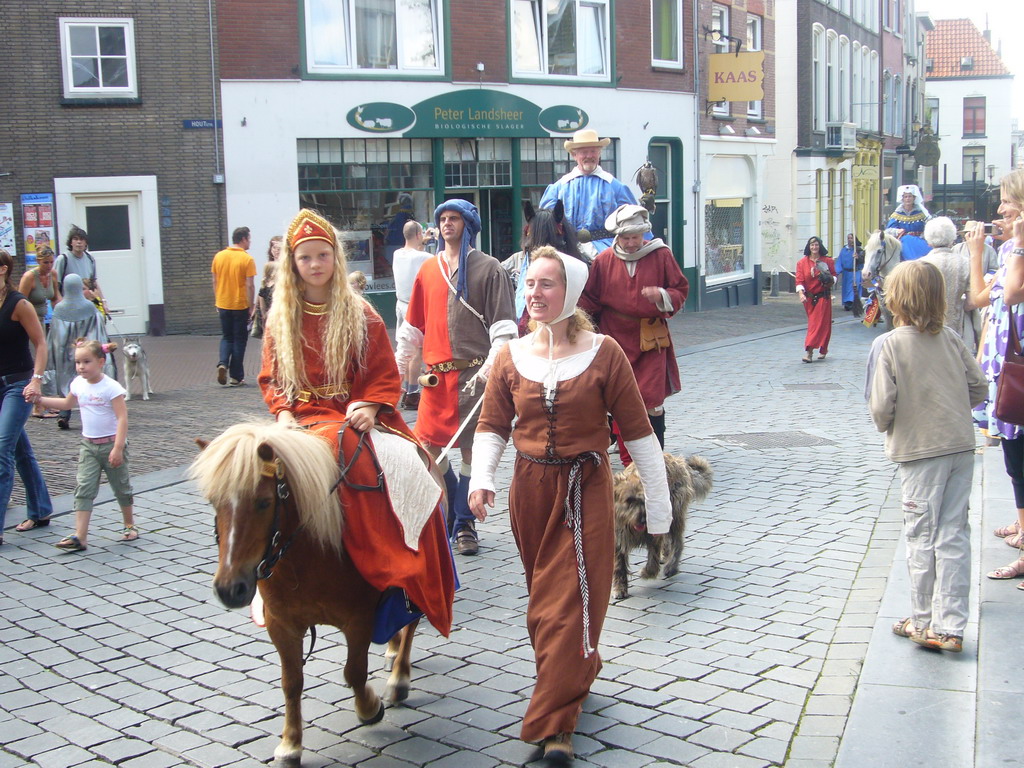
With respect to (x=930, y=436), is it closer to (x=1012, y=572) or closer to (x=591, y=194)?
(x=1012, y=572)

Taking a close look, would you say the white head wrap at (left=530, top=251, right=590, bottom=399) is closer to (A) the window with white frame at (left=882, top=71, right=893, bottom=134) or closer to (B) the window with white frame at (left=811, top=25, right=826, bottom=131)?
(B) the window with white frame at (left=811, top=25, right=826, bottom=131)

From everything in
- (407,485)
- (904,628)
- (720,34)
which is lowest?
(904,628)

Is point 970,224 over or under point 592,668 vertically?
over

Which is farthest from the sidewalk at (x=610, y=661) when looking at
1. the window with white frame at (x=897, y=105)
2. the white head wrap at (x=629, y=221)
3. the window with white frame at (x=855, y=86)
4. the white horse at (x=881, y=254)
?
the window with white frame at (x=897, y=105)

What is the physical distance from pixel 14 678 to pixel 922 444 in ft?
13.1

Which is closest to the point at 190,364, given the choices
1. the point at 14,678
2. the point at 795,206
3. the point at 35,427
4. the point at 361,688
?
the point at 35,427

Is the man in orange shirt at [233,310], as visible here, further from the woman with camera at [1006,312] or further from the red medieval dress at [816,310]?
the woman with camera at [1006,312]

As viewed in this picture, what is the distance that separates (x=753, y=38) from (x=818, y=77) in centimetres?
589

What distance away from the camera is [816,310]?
620 inches

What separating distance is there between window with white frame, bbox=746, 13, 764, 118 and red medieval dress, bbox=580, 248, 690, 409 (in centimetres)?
2346

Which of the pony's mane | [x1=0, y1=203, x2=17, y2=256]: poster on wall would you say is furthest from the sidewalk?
[x1=0, y1=203, x2=17, y2=256]: poster on wall

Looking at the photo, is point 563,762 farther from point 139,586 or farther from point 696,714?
point 139,586

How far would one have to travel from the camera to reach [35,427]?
11.3 m

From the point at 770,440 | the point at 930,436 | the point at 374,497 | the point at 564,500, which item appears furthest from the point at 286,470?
the point at 770,440
